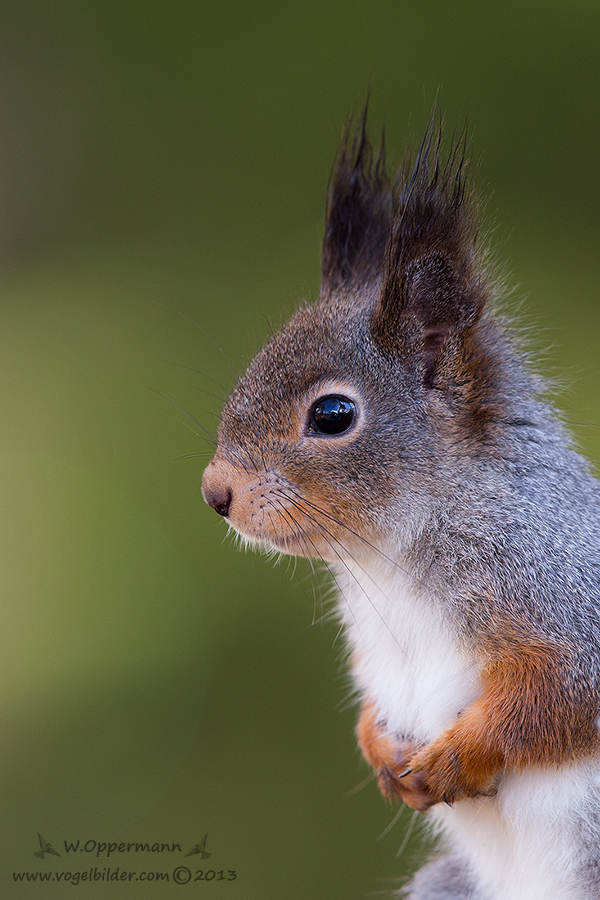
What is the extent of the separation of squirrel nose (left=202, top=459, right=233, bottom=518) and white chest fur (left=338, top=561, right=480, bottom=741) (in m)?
0.22

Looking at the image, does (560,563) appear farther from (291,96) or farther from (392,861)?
(291,96)

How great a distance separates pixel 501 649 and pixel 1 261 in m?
2.34

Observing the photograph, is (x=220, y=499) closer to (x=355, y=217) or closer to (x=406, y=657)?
(x=406, y=657)

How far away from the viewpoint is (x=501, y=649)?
1.24 metres

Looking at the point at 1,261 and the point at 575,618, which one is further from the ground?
the point at 1,261

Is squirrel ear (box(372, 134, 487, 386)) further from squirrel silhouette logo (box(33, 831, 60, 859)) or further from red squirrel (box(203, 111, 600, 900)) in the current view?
squirrel silhouette logo (box(33, 831, 60, 859))

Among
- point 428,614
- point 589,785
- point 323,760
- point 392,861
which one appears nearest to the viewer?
point 589,785

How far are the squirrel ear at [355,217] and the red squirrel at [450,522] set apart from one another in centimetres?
23

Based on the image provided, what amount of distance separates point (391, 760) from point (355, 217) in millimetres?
944

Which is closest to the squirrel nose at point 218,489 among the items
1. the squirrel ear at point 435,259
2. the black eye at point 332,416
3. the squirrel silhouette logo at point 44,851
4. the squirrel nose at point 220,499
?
the squirrel nose at point 220,499

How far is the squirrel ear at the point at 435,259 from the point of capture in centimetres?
130

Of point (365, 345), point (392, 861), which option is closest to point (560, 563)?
point (365, 345)

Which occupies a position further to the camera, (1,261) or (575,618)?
(1,261)

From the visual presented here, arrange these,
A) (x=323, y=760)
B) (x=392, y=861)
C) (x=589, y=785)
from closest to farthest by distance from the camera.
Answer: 1. (x=589, y=785)
2. (x=392, y=861)
3. (x=323, y=760)
